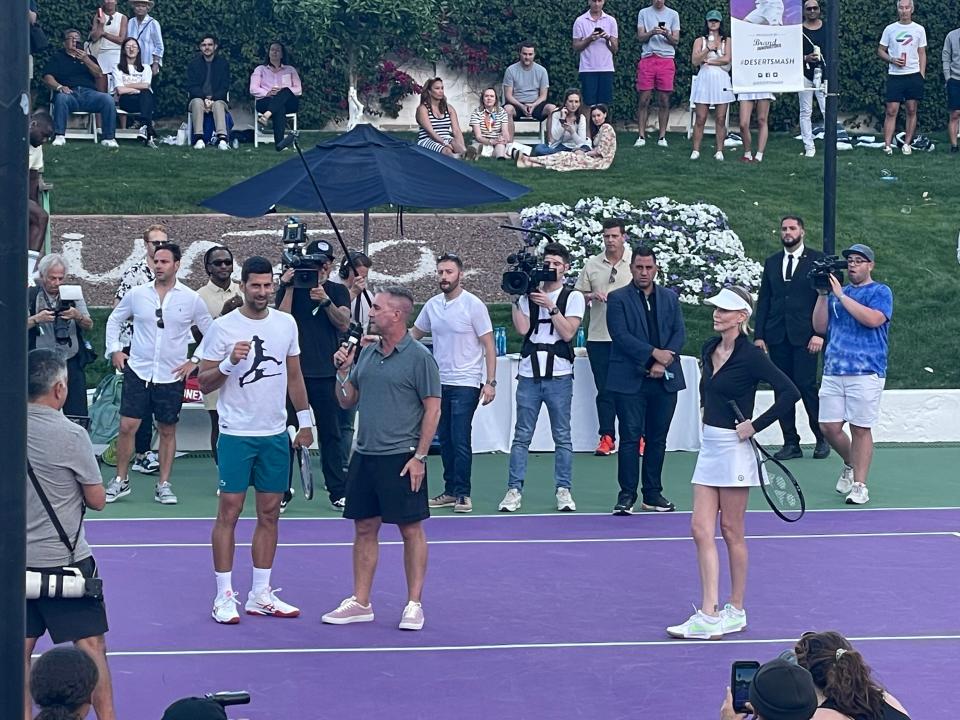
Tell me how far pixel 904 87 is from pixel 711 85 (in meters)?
3.24

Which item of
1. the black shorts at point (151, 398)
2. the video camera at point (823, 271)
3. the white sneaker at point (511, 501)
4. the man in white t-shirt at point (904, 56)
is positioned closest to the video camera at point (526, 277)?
the white sneaker at point (511, 501)


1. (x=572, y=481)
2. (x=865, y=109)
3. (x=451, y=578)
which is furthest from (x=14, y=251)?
(x=865, y=109)

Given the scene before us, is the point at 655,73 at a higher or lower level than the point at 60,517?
higher

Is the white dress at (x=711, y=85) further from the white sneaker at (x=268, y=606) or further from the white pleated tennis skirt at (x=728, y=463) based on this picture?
the white sneaker at (x=268, y=606)

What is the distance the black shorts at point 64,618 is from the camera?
290 inches

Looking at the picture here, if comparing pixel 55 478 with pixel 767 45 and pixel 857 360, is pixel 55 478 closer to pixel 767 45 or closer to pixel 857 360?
pixel 857 360

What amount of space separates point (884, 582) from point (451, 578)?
2.90 meters

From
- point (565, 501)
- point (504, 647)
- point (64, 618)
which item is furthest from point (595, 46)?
point (64, 618)

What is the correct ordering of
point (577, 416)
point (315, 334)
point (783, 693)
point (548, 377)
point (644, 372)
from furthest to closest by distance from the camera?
point (577, 416), point (315, 334), point (548, 377), point (644, 372), point (783, 693)

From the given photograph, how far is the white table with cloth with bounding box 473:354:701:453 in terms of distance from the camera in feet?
52.6

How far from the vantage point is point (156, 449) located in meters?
15.5

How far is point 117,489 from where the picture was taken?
44.7 ft

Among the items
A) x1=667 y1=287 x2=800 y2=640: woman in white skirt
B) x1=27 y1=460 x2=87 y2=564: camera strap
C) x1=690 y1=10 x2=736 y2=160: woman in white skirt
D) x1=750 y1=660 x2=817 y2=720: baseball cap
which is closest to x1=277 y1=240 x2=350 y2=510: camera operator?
x1=667 y1=287 x2=800 y2=640: woman in white skirt

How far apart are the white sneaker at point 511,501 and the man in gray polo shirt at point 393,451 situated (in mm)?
3514
